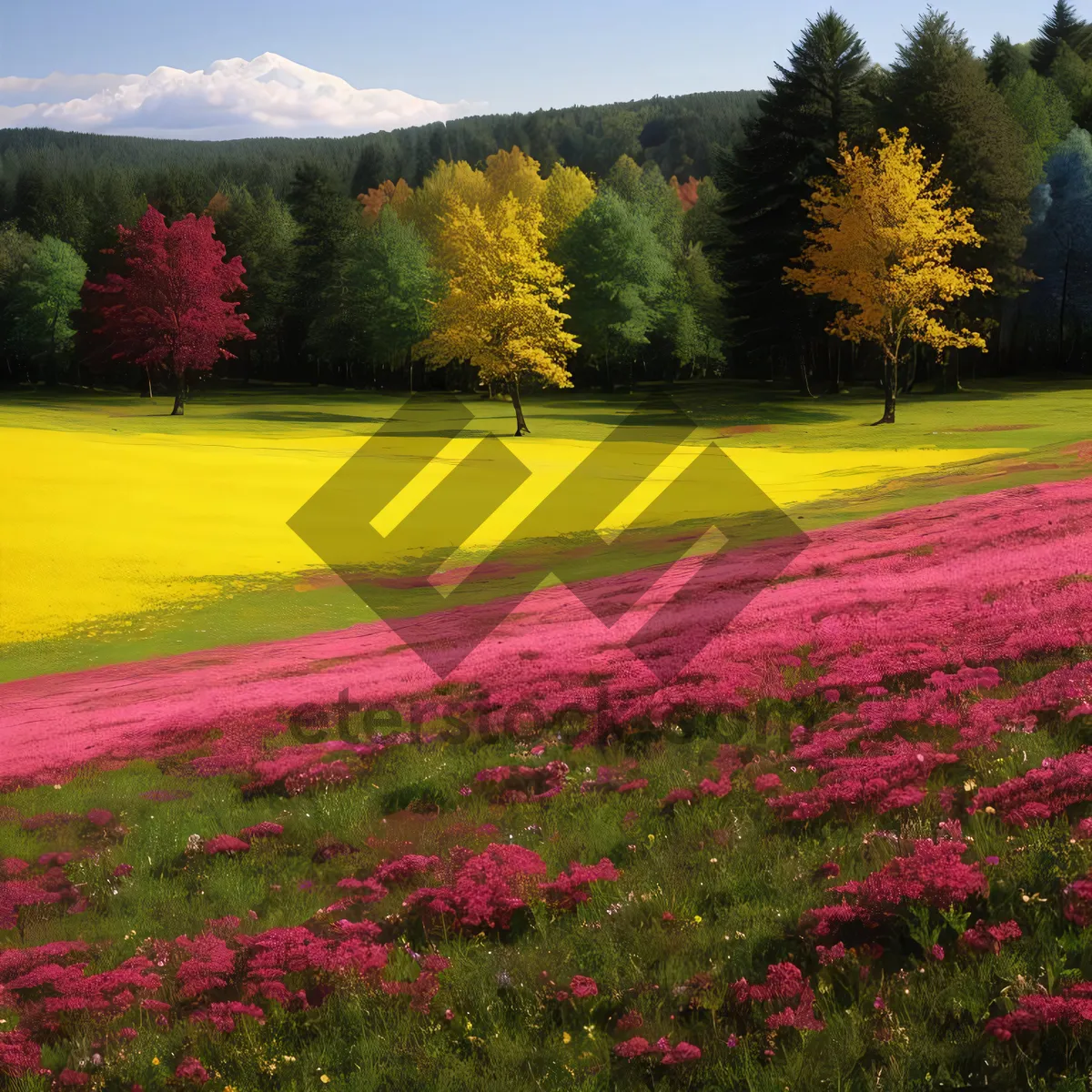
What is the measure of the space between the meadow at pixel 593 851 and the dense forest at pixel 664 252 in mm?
44988

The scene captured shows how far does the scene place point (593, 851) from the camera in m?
7.91

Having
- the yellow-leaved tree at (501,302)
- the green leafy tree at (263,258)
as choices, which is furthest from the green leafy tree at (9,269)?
the yellow-leaved tree at (501,302)

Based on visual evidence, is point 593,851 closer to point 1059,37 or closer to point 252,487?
point 252,487

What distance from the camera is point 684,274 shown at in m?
82.8

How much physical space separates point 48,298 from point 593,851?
335 feet

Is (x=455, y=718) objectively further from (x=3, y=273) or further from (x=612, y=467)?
(x=3, y=273)

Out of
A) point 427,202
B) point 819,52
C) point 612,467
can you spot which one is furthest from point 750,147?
point 427,202

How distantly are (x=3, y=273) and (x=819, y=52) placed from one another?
255 ft

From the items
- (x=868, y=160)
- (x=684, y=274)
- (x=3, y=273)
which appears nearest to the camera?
(x=868, y=160)

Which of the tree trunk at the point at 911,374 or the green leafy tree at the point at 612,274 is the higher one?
the green leafy tree at the point at 612,274

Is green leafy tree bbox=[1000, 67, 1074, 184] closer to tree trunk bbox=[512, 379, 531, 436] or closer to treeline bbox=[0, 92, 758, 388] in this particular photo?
treeline bbox=[0, 92, 758, 388]

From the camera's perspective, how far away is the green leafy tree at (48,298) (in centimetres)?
9569

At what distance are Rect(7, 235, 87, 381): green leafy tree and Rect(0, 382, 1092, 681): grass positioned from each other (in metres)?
33.3

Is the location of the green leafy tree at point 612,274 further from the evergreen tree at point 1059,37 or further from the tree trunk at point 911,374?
the evergreen tree at point 1059,37
